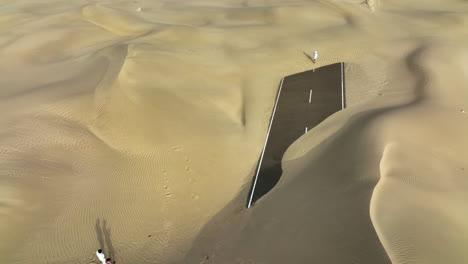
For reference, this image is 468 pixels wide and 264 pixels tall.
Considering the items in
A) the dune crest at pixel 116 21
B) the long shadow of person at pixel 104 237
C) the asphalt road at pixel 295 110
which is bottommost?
the asphalt road at pixel 295 110

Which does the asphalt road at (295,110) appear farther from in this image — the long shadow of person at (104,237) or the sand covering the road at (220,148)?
the long shadow of person at (104,237)

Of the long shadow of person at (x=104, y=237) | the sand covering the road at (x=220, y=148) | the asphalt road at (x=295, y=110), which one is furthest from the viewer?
the asphalt road at (x=295, y=110)

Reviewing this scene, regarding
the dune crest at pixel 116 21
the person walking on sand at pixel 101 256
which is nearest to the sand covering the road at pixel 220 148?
the dune crest at pixel 116 21

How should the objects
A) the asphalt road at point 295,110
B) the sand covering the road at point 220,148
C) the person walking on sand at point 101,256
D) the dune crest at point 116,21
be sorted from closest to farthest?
the person walking on sand at point 101,256, the sand covering the road at point 220,148, the asphalt road at point 295,110, the dune crest at point 116,21

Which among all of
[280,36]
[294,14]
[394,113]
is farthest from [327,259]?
[294,14]

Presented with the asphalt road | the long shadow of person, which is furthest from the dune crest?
the long shadow of person

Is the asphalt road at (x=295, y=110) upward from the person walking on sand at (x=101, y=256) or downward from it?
downward

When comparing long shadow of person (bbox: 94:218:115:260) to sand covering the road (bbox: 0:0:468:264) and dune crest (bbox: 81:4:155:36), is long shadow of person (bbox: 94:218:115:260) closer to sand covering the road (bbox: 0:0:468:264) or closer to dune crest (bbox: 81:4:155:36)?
sand covering the road (bbox: 0:0:468:264)

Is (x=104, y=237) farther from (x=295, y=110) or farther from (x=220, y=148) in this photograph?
(x=295, y=110)
